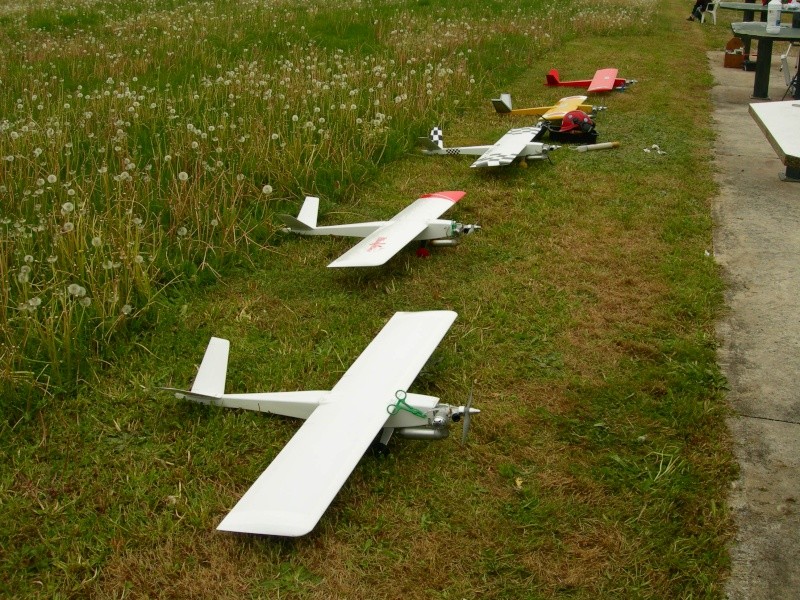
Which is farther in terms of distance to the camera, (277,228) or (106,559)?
(277,228)

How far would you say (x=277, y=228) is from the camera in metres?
6.11

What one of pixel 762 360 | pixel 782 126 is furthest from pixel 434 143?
pixel 762 360

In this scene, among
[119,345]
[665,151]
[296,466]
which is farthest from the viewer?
[665,151]

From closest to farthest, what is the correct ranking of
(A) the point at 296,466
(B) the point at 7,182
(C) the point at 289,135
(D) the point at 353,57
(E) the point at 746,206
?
(A) the point at 296,466, (B) the point at 7,182, (E) the point at 746,206, (C) the point at 289,135, (D) the point at 353,57

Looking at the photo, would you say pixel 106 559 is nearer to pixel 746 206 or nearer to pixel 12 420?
pixel 12 420

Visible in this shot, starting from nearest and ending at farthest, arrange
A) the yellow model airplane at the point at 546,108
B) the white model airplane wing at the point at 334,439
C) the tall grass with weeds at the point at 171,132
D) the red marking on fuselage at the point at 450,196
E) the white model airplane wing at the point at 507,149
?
the white model airplane wing at the point at 334,439 → the tall grass with weeds at the point at 171,132 → the red marking on fuselage at the point at 450,196 → the white model airplane wing at the point at 507,149 → the yellow model airplane at the point at 546,108

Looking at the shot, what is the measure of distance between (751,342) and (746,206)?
273 centimetres

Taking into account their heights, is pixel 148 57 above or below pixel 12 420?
above

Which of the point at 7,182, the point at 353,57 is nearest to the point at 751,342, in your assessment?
the point at 7,182

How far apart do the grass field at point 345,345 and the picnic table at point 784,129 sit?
0.83 m

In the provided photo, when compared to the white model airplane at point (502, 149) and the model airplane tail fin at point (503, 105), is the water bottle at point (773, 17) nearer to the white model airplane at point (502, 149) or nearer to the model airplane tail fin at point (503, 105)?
the model airplane tail fin at point (503, 105)

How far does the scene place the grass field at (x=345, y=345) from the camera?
304cm

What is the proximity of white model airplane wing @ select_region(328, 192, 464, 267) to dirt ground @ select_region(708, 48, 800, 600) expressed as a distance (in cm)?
219

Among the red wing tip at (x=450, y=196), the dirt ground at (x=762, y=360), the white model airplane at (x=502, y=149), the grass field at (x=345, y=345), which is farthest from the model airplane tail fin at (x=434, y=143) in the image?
the dirt ground at (x=762, y=360)
